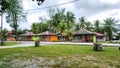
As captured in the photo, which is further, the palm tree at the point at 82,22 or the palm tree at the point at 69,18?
the palm tree at the point at 82,22

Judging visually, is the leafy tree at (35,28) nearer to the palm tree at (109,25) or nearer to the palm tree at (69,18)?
the palm tree at (69,18)

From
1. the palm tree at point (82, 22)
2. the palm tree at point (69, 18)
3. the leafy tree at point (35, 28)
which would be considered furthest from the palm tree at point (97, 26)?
the leafy tree at point (35, 28)

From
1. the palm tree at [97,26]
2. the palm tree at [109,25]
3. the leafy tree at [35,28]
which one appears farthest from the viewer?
the leafy tree at [35,28]

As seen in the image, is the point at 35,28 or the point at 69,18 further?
the point at 35,28

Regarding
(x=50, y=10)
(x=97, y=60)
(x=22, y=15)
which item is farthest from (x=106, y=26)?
(x=97, y=60)

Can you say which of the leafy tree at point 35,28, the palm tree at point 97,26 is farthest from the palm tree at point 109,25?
the leafy tree at point 35,28

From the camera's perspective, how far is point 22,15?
6856 cm

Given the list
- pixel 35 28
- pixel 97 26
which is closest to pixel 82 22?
pixel 97 26

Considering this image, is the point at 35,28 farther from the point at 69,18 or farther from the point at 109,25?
the point at 109,25

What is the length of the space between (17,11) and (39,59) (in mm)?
50413

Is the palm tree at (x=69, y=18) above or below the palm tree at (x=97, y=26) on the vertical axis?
above

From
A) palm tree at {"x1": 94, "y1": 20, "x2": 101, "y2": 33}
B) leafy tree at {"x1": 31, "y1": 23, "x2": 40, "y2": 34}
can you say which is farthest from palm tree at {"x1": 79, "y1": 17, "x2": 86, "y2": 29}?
leafy tree at {"x1": 31, "y1": 23, "x2": 40, "y2": 34}

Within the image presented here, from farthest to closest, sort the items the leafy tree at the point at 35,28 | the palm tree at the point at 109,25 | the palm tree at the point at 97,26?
the leafy tree at the point at 35,28, the palm tree at the point at 97,26, the palm tree at the point at 109,25

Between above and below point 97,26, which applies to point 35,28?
below
